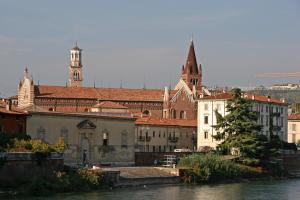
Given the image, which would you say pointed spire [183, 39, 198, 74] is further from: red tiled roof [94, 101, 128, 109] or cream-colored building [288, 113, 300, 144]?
red tiled roof [94, 101, 128, 109]

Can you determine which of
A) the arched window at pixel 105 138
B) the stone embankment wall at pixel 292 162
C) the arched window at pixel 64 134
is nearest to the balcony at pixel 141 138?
the stone embankment wall at pixel 292 162

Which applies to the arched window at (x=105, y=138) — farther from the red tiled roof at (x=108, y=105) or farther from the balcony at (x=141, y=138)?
the red tiled roof at (x=108, y=105)

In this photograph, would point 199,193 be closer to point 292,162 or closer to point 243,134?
point 243,134

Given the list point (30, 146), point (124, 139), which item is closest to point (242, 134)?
point (124, 139)

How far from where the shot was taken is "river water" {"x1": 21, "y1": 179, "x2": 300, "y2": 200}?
A: 46.0m

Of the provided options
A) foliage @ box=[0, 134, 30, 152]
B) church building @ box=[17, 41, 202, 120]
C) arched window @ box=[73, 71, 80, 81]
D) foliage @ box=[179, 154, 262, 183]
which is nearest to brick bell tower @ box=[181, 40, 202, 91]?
church building @ box=[17, 41, 202, 120]

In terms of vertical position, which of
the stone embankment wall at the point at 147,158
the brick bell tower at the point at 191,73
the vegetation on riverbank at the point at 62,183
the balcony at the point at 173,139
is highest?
the brick bell tower at the point at 191,73

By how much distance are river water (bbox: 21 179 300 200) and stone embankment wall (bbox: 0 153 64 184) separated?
2.72 meters

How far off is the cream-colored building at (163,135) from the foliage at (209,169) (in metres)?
19.9

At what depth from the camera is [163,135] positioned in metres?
87.6

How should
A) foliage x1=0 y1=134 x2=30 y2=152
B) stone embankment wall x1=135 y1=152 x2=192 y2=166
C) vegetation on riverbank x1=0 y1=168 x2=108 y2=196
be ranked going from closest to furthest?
vegetation on riverbank x1=0 y1=168 x2=108 y2=196 → foliage x1=0 y1=134 x2=30 y2=152 → stone embankment wall x1=135 y1=152 x2=192 y2=166

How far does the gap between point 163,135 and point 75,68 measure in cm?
5682

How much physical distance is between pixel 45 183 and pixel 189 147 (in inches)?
1832

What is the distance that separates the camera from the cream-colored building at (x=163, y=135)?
279 ft
